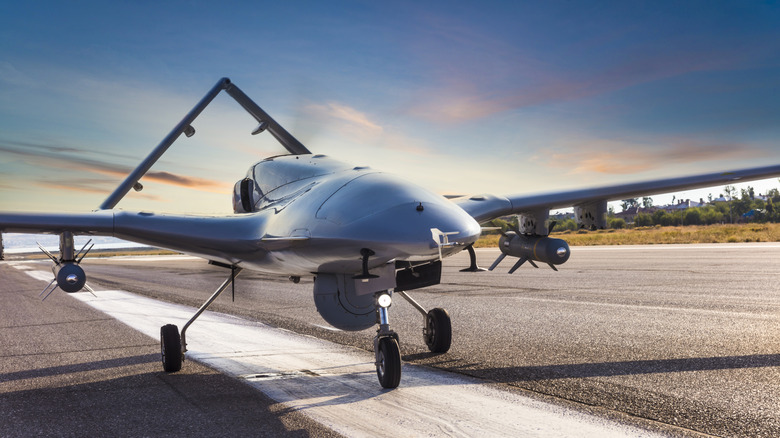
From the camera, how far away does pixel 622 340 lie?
30.9 ft

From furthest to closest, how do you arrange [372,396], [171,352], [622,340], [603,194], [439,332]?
[603,194], [622,340], [439,332], [171,352], [372,396]

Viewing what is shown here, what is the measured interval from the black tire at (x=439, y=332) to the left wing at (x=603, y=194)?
1804 mm

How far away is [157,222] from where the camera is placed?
8.05 m

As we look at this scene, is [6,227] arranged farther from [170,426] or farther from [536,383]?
[536,383]

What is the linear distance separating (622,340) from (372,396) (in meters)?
5.13

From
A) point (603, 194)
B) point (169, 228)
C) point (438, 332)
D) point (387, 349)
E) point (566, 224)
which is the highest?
point (603, 194)

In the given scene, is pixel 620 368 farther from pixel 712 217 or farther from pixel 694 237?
pixel 712 217

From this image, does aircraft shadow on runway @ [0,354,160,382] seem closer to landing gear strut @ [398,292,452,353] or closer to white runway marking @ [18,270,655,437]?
white runway marking @ [18,270,655,437]

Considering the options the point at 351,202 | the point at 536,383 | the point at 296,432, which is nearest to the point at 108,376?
the point at 296,432

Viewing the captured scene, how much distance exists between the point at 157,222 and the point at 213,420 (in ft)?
11.4

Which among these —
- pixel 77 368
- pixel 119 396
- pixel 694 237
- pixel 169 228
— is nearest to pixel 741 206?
pixel 694 237

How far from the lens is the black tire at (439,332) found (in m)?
9.12

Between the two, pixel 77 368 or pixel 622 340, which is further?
pixel 622 340

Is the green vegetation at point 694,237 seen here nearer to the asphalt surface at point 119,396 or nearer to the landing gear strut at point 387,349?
the asphalt surface at point 119,396
